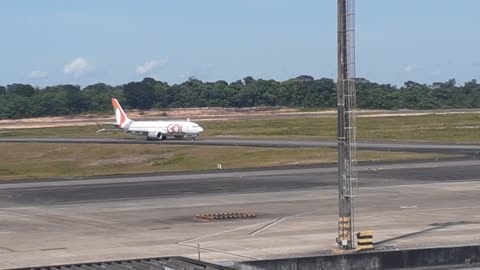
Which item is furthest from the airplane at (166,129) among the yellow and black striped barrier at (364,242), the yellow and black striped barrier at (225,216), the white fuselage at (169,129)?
the yellow and black striped barrier at (364,242)

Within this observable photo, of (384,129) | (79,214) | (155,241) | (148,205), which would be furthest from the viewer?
(384,129)

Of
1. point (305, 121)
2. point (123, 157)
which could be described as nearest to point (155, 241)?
point (123, 157)

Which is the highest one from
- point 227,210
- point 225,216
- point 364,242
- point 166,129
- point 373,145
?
point 166,129

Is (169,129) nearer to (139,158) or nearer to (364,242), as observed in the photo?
(139,158)

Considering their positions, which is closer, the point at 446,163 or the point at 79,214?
the point at 79,214

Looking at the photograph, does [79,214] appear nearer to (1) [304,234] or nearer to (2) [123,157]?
(1) [304,234]

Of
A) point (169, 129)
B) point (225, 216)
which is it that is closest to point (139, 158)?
point (169, 129)

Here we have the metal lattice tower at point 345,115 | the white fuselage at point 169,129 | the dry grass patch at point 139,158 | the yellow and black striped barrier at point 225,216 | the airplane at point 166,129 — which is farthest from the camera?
the airplane at point 166,129

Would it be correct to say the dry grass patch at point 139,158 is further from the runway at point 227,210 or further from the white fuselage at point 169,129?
the white fuselage at point 169,129

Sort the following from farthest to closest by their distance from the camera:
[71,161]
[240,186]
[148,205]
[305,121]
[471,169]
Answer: [305,121] < [71,161] < [471,169] < [240,186] < [148,205]

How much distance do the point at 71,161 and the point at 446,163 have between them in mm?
40362

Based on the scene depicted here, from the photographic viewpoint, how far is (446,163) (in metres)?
79.7

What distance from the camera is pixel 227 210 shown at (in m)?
51.5

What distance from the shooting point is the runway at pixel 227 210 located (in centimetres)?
3775
